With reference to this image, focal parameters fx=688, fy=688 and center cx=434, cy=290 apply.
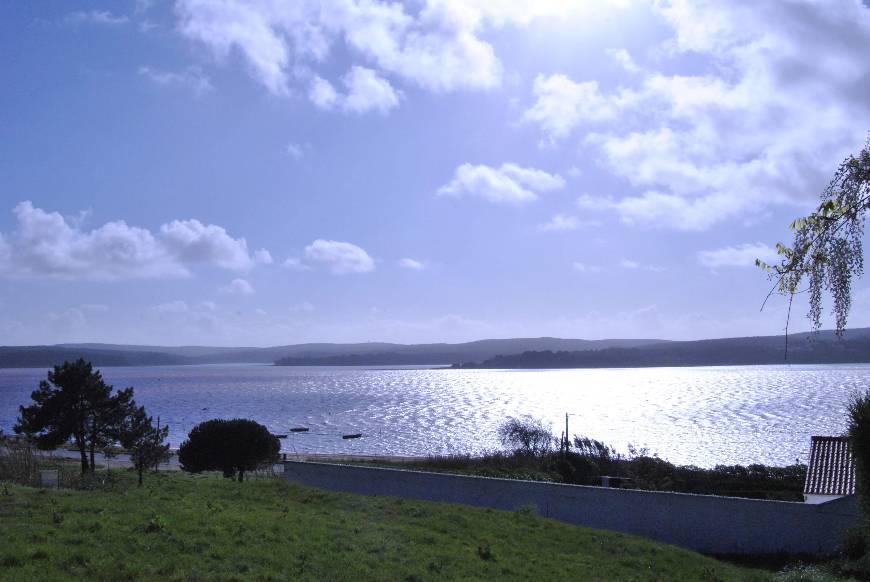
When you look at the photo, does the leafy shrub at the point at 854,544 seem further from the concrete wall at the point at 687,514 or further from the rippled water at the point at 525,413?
the rippled water at the point at 525,413

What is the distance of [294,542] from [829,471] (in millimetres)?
19758

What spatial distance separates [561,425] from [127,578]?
317 feet

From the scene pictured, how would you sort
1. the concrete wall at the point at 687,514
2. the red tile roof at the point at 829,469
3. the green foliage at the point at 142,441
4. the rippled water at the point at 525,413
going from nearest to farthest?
1. the concrete wall at the point at 687,514
2. the red tile roof at the point at 829,469
3. the green foliage at the point at 142,441
4. the rippled water at the point at 525,413

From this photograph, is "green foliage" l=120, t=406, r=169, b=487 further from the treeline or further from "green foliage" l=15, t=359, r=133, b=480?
the treeline

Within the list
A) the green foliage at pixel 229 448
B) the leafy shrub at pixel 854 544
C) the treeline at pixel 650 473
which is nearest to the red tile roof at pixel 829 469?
the leafy shrub at pixel 854 544

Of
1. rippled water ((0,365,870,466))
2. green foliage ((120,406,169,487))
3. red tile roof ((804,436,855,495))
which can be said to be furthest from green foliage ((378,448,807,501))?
rippled water ((0,365,870,466))

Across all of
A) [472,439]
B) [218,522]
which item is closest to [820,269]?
[218,522]

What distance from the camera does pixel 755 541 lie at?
807 inches

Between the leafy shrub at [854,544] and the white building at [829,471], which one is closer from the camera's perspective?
the leafy shrub at [854,544]

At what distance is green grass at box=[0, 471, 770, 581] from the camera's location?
10103 millimetres

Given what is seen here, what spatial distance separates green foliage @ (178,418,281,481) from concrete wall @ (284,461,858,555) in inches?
682

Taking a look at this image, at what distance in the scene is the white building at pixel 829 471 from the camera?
22250mm

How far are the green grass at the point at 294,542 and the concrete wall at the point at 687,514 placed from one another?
8.62 ft

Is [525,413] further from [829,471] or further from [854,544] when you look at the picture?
[854,544]
